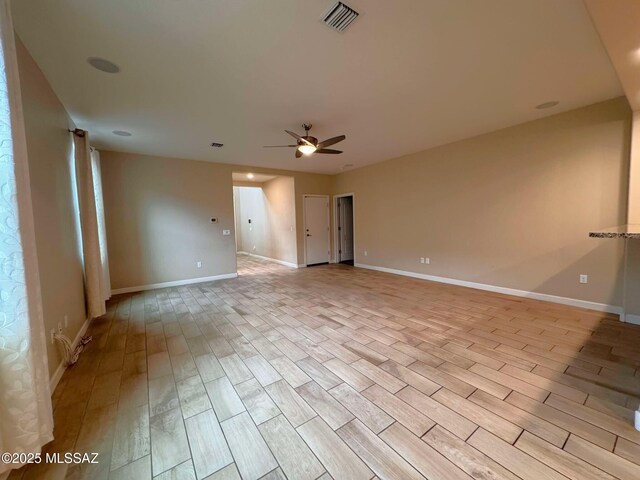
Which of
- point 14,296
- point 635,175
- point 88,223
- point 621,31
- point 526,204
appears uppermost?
point 621,31

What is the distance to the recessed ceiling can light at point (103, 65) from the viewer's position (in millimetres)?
2160

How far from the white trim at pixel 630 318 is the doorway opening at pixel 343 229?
5.38 m

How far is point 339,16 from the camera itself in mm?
1749

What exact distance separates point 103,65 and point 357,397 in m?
3.57

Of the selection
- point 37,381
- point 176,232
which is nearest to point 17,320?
point 37,381

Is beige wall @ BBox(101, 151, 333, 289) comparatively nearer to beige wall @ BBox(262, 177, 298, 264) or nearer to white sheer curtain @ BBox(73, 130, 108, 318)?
beige wall @ BBox(262, 177, 298, 264)

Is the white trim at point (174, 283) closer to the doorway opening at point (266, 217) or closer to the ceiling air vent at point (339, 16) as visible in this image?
the doorway opening at point (266, 217)

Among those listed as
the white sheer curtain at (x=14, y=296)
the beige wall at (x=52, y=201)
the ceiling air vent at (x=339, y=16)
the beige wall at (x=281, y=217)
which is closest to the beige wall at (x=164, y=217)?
the beige wall at (x=281, y=217)

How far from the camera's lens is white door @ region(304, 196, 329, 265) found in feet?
23.7

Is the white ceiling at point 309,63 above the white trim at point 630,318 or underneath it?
above

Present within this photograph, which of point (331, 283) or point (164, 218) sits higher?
point (164, 218)

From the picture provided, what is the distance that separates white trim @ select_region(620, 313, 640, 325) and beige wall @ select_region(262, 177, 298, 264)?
236 inches

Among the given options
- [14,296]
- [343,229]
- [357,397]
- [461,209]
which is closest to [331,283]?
[461,209]

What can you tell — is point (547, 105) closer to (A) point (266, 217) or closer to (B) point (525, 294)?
(B) point (525, 294)
